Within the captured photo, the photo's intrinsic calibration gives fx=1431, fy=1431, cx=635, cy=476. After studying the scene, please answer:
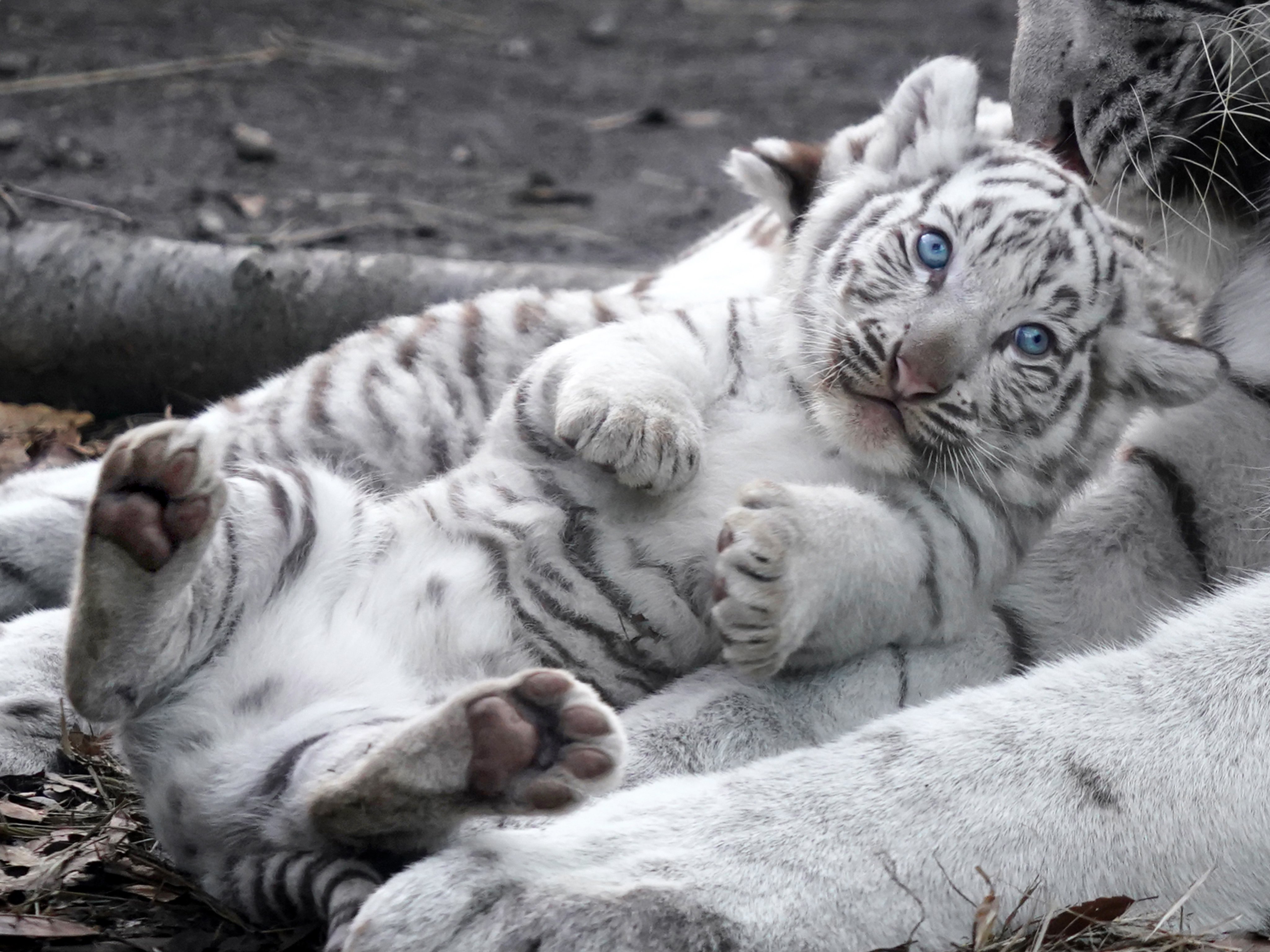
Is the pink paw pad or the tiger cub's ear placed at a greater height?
the tiger cub's ear

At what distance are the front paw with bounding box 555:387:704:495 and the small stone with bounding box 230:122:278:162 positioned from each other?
3.28 meters

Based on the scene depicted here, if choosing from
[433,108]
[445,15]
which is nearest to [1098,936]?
[433,108]

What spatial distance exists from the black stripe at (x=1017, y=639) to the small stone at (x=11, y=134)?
3.54 metres

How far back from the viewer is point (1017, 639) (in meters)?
1.94

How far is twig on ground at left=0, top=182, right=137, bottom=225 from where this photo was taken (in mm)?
3156

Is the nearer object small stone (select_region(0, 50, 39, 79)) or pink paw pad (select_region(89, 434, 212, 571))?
pink paw pad (select_region(89, 434, 212, 571))

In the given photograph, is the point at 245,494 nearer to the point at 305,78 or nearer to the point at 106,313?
the point at 106,313

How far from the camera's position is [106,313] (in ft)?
10.0

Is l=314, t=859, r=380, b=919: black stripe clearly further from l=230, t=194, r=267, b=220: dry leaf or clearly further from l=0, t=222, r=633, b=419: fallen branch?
l=230, t=194, r=267, b=220: dry leaf

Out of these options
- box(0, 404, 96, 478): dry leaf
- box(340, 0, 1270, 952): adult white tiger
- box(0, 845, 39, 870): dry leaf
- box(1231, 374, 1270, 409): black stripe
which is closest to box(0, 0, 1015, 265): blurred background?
box(0, 404, 96, 478): dry leaf

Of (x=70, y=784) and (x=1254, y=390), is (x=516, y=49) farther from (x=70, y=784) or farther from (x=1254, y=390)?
(x=70, y=784)

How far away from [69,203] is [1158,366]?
2.51 m

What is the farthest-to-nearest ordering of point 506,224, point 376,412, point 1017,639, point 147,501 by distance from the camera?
point 506,224
point 376,412
point 1017,639
point 147,501

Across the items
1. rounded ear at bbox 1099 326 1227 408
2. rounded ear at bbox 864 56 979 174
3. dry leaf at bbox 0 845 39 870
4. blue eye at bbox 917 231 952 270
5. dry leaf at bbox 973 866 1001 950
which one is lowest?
dry leaf at bbox 0 845 39 870
